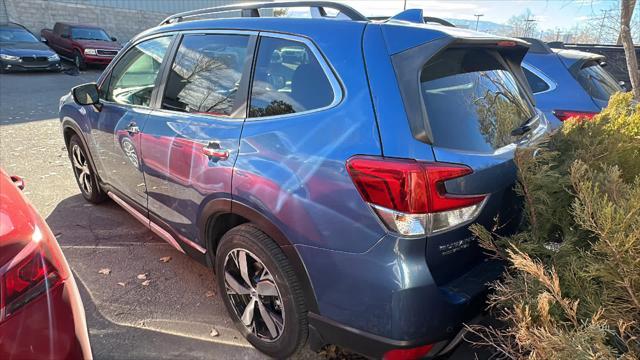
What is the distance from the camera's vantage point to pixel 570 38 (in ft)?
47.8

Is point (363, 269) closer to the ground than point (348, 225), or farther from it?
closer to the ground

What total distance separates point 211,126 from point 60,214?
280 centimetres

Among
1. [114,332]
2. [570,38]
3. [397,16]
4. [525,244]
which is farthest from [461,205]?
[570,38]

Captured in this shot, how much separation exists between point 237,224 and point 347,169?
101cm

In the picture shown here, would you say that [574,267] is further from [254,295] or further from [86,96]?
[86,96]

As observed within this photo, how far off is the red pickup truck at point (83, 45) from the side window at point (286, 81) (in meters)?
16.4

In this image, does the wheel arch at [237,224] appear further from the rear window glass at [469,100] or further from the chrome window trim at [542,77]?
the chrome window trim at [542,77]

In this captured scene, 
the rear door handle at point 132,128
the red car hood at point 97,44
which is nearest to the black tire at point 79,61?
the red car hood at point 97,44

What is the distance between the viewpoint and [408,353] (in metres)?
1.96

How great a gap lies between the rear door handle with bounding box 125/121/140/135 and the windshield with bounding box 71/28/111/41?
656 inches

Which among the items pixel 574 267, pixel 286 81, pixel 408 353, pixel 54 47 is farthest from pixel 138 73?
pixel 54 47

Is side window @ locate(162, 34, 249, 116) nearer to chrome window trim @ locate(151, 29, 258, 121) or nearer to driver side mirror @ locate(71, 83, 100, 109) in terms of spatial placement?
chrome window trim @ locate(151, 29, 258, 121)

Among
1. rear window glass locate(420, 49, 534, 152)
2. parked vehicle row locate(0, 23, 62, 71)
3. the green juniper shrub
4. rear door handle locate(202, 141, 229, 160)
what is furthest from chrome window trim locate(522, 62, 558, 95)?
parked vehicle row locate(0, 23, 62, 71)

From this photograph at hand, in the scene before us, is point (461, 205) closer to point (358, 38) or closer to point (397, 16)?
point (358, 38)
